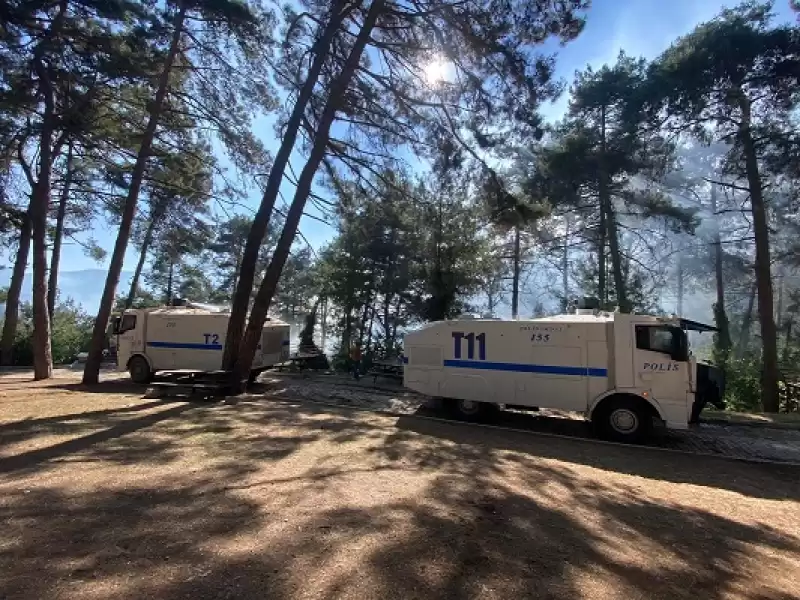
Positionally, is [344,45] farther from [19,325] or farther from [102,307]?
[19,325]

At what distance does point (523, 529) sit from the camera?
4.05m

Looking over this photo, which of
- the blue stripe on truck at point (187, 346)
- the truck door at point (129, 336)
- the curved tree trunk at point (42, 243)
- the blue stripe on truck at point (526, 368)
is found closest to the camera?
the blue stripe on truck at point (526, 368)

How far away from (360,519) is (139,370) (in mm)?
15520

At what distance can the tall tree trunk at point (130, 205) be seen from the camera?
1329 centimetres

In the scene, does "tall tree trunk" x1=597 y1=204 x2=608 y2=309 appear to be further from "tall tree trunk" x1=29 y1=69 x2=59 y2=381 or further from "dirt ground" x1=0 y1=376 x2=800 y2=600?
"tall tree trunk" x1=29 y1=69 x2=59 y2=381

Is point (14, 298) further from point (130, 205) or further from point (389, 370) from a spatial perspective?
point (389, 370)

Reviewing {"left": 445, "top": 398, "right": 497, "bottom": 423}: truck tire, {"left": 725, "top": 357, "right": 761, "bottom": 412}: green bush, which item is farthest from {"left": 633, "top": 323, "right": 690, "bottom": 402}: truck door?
{"left": 725, "top": 357, "right": 761, "bottom": 412}: green bush

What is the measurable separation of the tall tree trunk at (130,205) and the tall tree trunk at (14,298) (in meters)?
9.06

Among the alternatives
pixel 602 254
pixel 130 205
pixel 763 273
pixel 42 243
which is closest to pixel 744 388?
pixel 763 273

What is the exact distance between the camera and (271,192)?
491 inches

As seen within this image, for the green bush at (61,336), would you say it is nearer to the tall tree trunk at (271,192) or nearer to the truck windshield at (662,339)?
the tall tree trunk at (271,192)

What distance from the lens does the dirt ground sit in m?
2.97

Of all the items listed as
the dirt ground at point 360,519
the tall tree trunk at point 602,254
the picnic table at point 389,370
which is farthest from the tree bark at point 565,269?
the dirt ground at point 360,519

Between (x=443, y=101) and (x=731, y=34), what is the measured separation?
933cm
